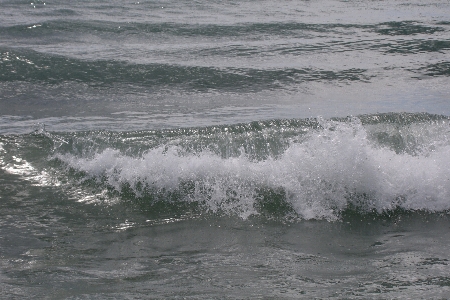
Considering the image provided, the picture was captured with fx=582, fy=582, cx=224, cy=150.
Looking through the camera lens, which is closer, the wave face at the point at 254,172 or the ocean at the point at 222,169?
the ocean at the point at 222,169

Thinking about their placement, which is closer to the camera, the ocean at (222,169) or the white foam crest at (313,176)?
the ocean at (222,169)

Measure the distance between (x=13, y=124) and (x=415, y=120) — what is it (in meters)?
4.26

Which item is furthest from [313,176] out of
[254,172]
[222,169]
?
[222,169]

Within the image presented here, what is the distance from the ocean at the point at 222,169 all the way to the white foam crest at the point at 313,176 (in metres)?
0.01

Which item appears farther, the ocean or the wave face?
the wave face

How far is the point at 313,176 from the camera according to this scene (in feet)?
15.4

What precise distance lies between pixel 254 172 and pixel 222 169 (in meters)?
0.27

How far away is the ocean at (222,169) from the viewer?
3311 millimetres

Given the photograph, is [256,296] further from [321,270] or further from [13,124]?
[13,124]

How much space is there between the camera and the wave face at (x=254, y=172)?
4.55 metres

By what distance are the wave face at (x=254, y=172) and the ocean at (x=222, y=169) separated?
2 cm

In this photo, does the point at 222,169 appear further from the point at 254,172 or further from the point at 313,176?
the point at 313,176

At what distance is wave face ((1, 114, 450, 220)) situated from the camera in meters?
4.55

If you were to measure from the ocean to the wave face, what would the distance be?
15mm
